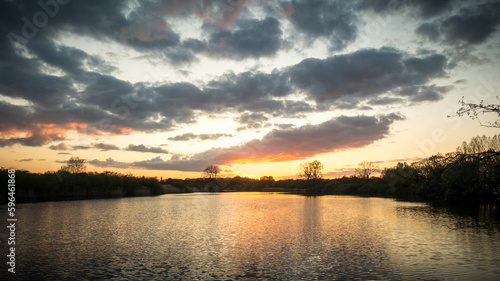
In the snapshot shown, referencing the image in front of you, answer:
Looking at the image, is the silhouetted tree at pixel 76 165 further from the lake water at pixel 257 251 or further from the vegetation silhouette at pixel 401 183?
the lake water at pixel 257 251

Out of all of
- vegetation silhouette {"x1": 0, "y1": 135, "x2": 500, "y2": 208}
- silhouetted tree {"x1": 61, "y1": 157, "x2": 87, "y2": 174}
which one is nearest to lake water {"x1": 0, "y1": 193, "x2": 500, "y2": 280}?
vegetation silhouette {"x1": 0, "y1": 135, "x2": 500, "y2": 208}

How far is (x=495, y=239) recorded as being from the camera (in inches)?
787

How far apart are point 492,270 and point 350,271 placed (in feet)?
19.8

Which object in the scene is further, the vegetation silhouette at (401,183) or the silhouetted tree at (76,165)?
the silhouetted tree at (76,165)

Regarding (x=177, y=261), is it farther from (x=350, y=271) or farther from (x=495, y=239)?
(x=495, y=239)

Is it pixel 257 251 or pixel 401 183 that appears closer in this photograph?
pixel 257 251

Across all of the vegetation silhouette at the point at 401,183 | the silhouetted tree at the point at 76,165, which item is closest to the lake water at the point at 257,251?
the vegetation silhouette at the point at 401,183

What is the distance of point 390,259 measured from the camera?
600 inches

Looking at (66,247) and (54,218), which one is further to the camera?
(54,218)

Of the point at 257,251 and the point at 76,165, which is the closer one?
the point at 257,251

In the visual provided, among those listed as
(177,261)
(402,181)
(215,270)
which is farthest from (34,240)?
(402,181)

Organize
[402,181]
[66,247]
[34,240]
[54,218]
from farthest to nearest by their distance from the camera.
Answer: [402,181]
[54,218]
[34,240]
[66,247]

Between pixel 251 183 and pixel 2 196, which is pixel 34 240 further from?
pixel 251 183

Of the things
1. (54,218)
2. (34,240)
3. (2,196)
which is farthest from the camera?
(2,196)
